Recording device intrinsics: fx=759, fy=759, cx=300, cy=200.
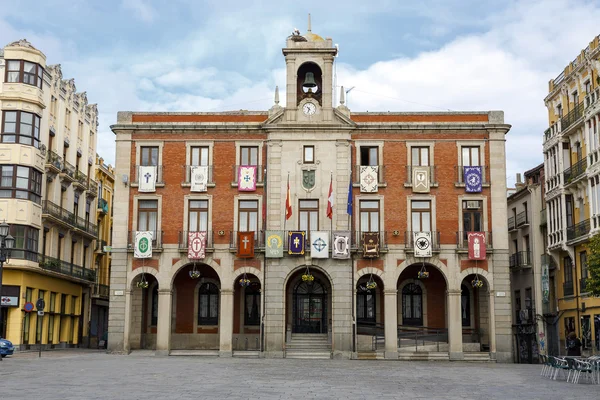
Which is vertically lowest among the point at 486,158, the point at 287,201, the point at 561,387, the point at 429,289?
the point at 561,387

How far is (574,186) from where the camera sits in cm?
4628

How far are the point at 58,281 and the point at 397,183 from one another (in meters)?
26.3

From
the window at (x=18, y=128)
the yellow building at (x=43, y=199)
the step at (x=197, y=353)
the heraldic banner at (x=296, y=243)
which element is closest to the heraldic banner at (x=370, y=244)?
the heraldic banner at (x=296, y=243)

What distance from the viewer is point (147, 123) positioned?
4647 centimetres

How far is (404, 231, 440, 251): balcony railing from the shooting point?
44438 millimetres

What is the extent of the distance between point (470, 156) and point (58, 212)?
95.3ft

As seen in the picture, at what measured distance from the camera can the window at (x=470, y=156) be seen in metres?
45.8

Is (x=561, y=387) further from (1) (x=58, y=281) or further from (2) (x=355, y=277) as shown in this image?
(1) (x=58, y=281)

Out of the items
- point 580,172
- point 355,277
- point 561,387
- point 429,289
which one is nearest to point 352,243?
point 355,277

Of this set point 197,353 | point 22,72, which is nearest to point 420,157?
point 197,353

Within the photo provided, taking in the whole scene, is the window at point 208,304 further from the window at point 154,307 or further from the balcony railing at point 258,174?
the balcony railing at point 258,174

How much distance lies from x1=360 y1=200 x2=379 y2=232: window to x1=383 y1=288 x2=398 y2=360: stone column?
12.7 feet

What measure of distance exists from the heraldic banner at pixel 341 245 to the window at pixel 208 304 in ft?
28.9

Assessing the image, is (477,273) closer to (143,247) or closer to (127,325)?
(143,247)
